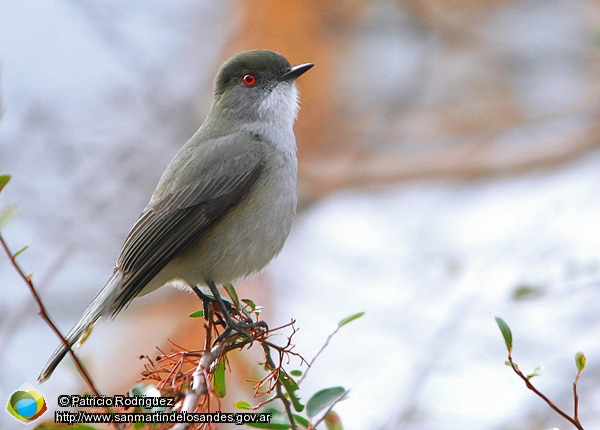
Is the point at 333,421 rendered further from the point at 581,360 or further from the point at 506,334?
the point at 581,360

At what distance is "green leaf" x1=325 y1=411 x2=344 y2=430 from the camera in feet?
9.44

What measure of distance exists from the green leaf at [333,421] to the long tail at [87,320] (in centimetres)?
122

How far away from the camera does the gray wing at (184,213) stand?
376 cm

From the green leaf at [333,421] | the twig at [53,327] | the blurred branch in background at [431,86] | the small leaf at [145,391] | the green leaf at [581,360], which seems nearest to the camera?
the twig at [53,327]

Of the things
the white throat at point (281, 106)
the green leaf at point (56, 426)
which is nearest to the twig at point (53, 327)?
the green leaf at point (56, 426)

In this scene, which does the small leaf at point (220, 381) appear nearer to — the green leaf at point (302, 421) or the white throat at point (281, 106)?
the green leaf at point (302, 421)

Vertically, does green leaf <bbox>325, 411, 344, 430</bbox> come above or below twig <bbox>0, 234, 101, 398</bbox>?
below

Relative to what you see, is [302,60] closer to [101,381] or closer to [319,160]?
[319,160]

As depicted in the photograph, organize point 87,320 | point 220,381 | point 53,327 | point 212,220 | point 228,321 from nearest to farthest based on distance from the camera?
point 53,327 < point 220,381 < point 228,321 < point 87,320 < point 212,220

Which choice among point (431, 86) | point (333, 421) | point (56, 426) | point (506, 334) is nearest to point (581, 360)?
point (506, 334)

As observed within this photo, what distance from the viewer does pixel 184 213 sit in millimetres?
4000

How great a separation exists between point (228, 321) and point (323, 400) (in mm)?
660

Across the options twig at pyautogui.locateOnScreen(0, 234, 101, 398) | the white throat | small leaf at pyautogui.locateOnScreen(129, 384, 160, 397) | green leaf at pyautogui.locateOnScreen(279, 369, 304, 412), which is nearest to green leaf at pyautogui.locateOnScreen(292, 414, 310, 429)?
green leaf at pyautogui.locateOnScreen(279, 369, 304, 412)

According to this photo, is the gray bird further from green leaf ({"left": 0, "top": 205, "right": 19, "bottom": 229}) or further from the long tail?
green leaf ({"left": 0, "top": 205, "right": 19, "bottom": 229})
